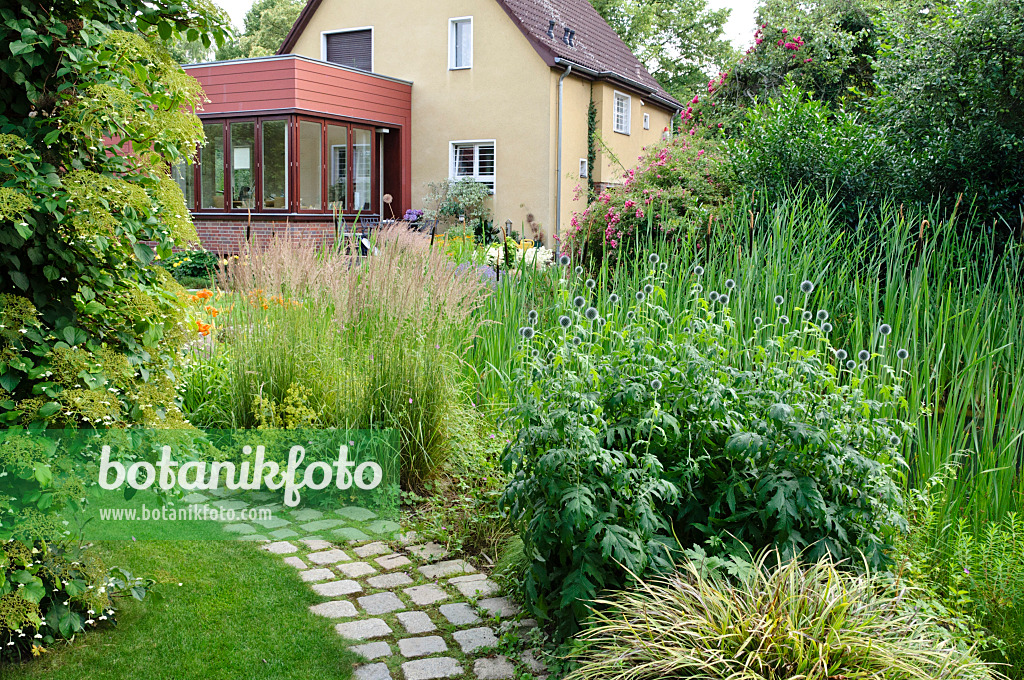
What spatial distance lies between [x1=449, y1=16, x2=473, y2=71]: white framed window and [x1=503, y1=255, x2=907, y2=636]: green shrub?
55.7 feet

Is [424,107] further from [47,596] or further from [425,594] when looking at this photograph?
[47,596]

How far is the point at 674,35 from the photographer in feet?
111

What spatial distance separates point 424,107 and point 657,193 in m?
12.9

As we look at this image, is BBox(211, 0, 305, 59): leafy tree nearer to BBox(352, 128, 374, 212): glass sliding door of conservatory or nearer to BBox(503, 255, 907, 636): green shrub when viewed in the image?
BBox(352, 128, 374, 212): glass sliding door of conservatory

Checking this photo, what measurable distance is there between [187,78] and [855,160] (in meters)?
5.27

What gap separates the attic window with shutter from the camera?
782 inches

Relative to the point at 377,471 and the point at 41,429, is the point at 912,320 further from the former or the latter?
the point at 41,429

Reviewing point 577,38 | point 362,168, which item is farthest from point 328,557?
point 577,38

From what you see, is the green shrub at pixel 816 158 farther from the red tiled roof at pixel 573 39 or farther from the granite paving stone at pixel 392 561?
the red tiled roof at pixel 573 39

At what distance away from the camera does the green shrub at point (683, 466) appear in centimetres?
252

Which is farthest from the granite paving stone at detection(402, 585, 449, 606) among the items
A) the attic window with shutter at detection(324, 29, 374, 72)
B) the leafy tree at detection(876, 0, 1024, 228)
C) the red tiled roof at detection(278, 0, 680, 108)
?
the attic window with shutter at detection(324, 29, 374, 72)

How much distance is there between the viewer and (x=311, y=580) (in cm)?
343

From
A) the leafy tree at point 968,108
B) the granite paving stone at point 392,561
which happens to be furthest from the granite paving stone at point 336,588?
the leafy tree at point 968,108

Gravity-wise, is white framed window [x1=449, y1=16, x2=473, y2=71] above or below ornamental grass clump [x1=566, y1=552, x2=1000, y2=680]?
above
